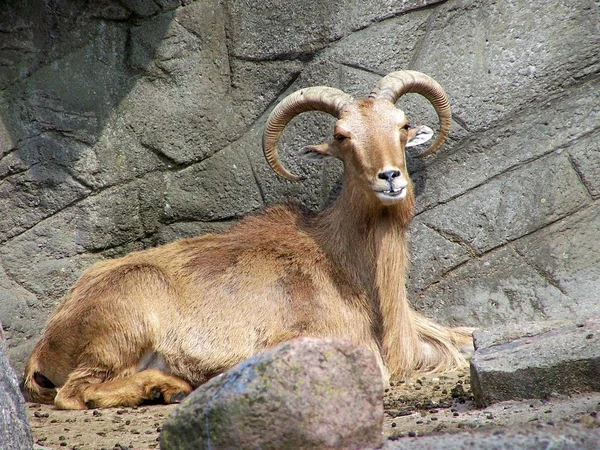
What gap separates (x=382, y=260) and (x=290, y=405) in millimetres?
3737

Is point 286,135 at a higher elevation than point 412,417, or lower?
higher

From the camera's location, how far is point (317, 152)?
827 centimetres

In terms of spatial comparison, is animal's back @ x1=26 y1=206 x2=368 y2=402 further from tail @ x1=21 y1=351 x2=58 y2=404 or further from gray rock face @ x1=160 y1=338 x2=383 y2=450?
gray rock face @ x1=160 y1=338 x2=383 y2=450

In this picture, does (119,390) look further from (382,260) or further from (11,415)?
(11,415)

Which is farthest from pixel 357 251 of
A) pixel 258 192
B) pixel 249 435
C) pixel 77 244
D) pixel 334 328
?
pixel 249 435

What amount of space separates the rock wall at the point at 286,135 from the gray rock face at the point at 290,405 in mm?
4068

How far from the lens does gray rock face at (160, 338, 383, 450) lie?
14.3ft

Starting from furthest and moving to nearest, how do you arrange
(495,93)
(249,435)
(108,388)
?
(495,93)
(108,388)
(249,435)

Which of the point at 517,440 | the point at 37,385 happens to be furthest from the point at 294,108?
the point at 517,440

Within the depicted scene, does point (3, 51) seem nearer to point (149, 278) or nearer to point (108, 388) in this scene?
point (149, 278)

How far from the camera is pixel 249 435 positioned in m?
4.37

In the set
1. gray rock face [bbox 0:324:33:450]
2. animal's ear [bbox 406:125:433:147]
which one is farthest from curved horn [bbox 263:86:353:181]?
gray rock face [bbox 0:324:33:450]

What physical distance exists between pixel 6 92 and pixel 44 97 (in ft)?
1.04

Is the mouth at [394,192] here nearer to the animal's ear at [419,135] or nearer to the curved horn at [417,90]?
the animal's ear at [419,135]
